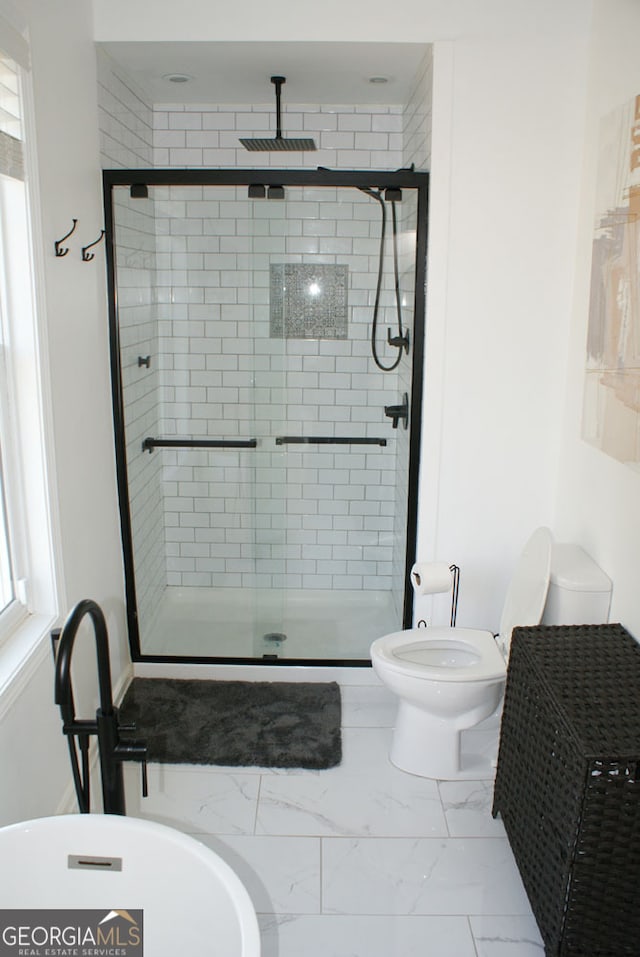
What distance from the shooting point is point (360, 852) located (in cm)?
247

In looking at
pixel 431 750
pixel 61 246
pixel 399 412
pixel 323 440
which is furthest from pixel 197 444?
pixel 431 750

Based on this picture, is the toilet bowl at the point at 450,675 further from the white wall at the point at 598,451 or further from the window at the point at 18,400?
the window at the point at 18,400

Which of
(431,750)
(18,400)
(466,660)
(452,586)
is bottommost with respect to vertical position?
(431,750)

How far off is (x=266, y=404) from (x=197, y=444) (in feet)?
1.24

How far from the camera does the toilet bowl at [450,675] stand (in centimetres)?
267

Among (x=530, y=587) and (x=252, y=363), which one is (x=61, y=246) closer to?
(x=252, y=363)

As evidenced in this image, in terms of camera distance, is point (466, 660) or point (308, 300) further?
point (308, 300)

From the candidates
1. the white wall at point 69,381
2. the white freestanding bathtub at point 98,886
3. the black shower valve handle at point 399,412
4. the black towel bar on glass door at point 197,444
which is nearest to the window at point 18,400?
the white wall at point 69,381

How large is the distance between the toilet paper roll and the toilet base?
0.44 metres

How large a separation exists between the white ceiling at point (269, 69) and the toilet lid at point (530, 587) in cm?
183

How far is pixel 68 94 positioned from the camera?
99.9 inches

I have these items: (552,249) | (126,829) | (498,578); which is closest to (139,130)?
(552,249)

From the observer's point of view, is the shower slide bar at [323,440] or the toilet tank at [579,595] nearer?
the toilet tank at [579,595]

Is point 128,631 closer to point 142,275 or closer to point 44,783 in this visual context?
point 44,783
